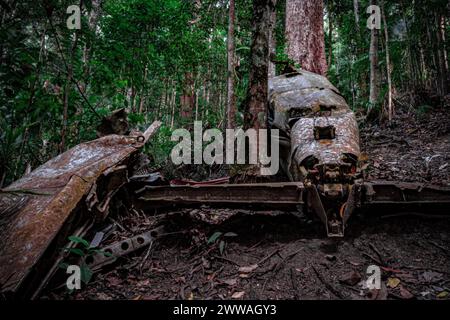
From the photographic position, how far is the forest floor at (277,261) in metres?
2.19

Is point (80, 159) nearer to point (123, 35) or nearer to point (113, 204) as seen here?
point (113, 204)

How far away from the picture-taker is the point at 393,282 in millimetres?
2158

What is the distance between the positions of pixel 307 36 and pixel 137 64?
4.48 m

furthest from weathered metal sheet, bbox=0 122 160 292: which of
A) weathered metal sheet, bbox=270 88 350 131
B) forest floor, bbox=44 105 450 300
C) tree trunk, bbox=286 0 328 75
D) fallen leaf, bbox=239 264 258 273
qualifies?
tree trunk, bbox=286 0 328 75

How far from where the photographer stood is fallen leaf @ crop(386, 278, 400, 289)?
83.7 inches

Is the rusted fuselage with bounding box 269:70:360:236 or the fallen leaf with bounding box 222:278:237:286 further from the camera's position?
the rusted fuselage with bounding box 269:70:360:236

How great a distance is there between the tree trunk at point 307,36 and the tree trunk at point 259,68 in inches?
159

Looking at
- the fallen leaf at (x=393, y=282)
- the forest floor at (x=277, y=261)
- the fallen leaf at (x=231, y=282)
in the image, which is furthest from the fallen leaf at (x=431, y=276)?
the fallen leaf at (x=231, y=282)

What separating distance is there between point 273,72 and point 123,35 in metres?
3.50

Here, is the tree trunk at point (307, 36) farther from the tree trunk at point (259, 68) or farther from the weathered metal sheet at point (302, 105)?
the tree trunk at point (259, 68)

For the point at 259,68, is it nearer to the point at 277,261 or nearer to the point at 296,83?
the point at 296,83

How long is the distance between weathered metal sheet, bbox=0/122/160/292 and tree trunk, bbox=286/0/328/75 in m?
5.48

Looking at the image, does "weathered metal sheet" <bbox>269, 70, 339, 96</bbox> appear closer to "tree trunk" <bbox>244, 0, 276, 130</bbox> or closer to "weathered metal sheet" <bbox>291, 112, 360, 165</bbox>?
"tree trunk" <bbox>244, 0, 276, 130</bbox>

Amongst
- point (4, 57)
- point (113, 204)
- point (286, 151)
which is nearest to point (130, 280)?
point (113, 204)
